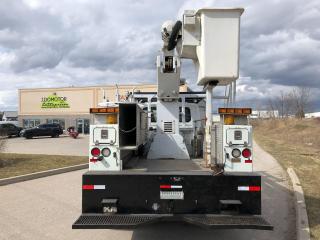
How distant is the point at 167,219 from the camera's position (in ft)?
16.5

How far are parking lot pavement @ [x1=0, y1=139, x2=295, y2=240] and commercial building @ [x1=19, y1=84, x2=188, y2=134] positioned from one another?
144 feet

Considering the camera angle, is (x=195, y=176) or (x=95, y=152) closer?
(x=195, y=176)

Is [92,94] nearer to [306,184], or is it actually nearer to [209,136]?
[306,184]

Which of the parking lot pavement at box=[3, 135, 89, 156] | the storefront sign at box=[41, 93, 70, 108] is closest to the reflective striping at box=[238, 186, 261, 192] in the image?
the parking lot pavement at box=[3, 135, 89, 156]

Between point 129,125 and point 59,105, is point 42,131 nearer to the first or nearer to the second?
point 59,105

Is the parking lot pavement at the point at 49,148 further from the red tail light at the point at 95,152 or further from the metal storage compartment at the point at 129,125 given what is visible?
the red tail light at the point at 95,152

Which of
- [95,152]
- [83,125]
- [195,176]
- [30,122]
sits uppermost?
[30,122]

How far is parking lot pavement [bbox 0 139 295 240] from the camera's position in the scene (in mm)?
6074

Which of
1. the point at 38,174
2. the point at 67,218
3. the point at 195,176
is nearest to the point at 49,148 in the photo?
the point at 38,174

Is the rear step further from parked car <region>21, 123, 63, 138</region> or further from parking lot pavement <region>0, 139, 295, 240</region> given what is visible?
parked car <region>21, 123, 63, 138</region>

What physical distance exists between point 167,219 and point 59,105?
2125 inches

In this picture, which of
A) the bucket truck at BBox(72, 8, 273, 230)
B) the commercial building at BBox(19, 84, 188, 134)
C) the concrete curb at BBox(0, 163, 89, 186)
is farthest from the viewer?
the commercial building at BBox(19, 84, 188, 134)

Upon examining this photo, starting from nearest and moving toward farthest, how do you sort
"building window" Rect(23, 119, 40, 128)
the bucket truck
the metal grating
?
the metal grating < the bucket truck < "building window" Rect(23, 119, 40, 128)

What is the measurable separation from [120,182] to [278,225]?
3.38 m
